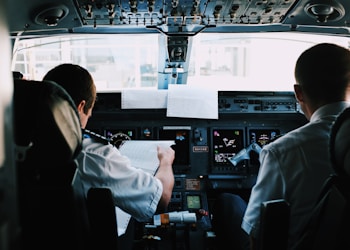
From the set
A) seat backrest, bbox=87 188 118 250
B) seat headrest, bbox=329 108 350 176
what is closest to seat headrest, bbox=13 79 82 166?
seat backrest, bbox=87 188 118 250

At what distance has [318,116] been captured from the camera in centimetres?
168

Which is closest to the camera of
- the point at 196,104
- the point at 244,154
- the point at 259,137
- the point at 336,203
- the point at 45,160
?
the point at 45,160

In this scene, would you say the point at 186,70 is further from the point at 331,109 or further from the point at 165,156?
the point at 331,109

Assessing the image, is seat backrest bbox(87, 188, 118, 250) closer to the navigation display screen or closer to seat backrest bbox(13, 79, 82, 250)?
seat backrest bbox(13, 79, 82, 250)

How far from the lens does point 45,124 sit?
1.13 m

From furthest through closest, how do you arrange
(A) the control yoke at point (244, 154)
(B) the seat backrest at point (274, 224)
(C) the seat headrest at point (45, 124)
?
1. (A) the control yoke at point (244, 154)
2. (B) the seat backrest at point (274, 224)
3. (C) the seat headrest at point (45, 124)

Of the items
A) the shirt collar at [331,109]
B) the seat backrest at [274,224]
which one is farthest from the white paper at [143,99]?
the seat backrest at [274,224]

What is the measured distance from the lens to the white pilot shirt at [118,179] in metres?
1.83

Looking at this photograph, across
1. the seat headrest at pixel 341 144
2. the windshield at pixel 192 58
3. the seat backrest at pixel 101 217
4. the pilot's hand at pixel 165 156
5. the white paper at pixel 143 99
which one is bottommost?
the seat backrest at pixel 101 217

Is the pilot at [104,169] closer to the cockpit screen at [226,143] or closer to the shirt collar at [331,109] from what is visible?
the shirt collar at [331,109]

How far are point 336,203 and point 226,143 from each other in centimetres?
215

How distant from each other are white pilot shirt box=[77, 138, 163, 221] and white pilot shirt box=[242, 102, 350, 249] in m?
0.54

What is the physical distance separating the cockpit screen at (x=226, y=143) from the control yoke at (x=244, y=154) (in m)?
0.07

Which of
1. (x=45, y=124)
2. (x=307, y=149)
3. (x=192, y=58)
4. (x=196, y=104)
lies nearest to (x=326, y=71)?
(x=307, y=149)
